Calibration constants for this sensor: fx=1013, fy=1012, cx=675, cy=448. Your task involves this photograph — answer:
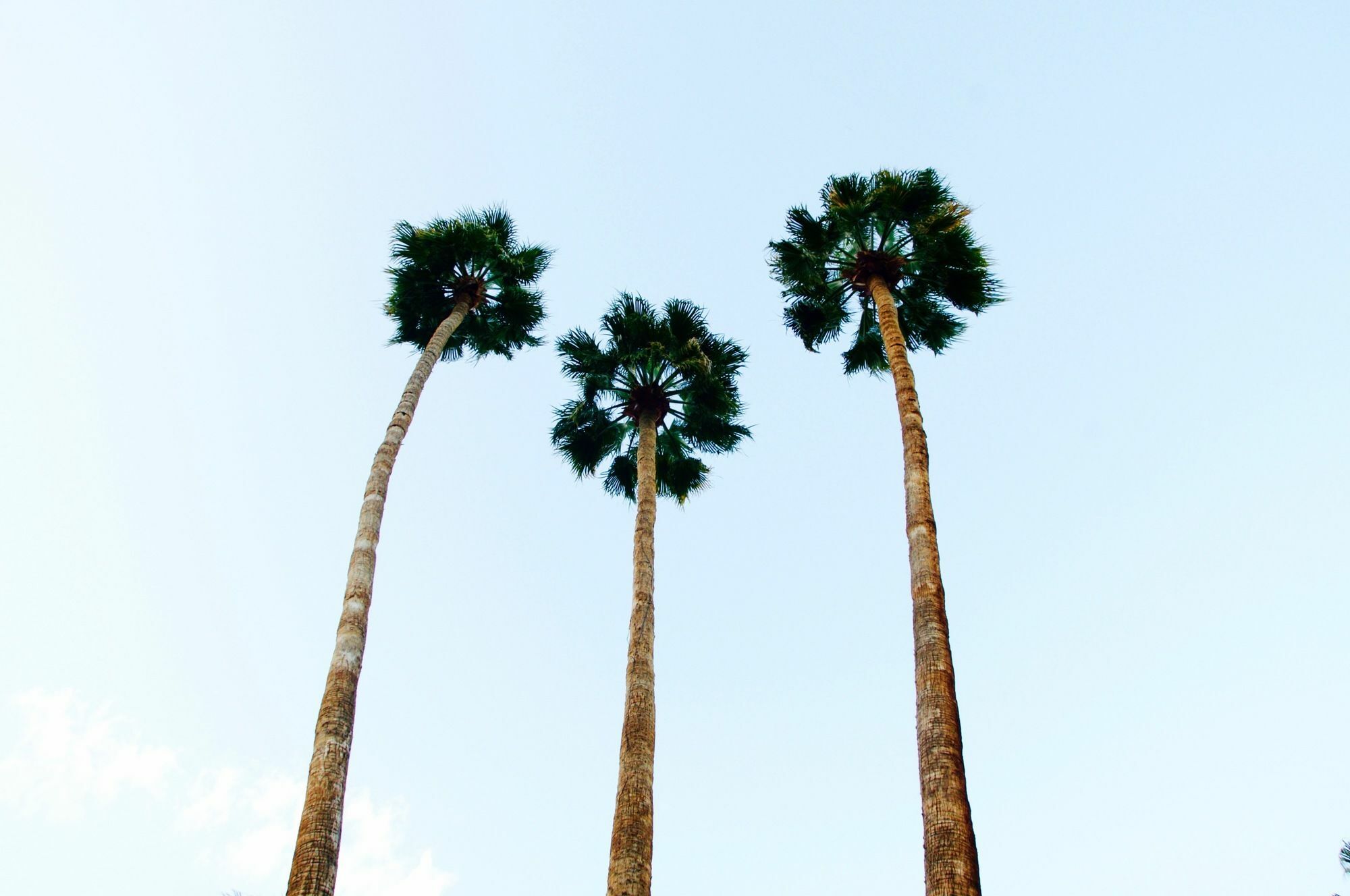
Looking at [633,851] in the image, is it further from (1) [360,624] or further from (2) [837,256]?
(2) [837,256]

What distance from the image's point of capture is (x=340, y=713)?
11.4 m

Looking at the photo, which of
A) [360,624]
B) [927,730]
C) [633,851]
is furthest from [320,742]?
[927,730]

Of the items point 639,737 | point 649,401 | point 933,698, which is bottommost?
point 933,698

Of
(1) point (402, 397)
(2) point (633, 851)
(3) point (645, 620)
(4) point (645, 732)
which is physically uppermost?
(1) point (402, 397)

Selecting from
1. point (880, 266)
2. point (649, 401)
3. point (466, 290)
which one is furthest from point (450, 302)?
point (880, 266)

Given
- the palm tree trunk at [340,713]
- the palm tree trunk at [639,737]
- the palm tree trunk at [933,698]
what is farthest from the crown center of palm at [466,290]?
the palm tree trunk at [933,698]

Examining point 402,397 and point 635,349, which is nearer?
point 402,397

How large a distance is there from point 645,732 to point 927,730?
15.1 ft

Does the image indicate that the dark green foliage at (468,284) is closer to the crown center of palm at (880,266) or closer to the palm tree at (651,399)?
the palm tree at (651,399)

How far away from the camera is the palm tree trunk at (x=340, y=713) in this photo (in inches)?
389

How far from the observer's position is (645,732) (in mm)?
13633

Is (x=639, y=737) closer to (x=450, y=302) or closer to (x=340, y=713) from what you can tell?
(x=340, y=713)

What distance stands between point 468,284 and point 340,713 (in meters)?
10.8

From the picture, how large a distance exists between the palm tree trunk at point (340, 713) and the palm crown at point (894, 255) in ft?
26.3
